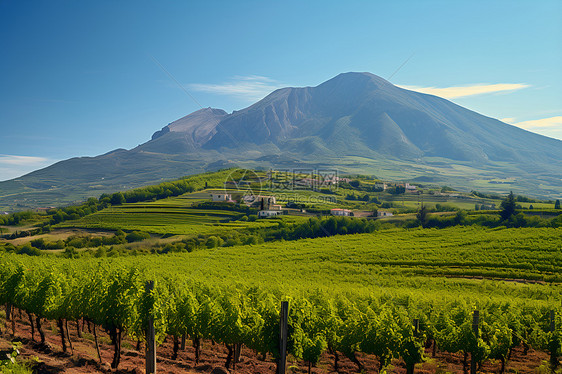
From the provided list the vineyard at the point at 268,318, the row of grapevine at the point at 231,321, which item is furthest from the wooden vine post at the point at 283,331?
the vineyard at the point at 268,318

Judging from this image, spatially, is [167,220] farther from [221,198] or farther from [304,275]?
[304,275]

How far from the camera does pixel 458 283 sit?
4434 cm

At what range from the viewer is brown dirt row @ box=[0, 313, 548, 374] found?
528 inches

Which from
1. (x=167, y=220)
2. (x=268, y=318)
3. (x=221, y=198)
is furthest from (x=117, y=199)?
(x=268, y=318)

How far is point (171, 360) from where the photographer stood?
53.4 ft

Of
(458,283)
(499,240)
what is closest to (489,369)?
(458,283)

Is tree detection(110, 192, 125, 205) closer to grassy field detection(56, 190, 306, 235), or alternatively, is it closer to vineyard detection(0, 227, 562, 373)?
grassy field detection(56, 190, 306, 235)

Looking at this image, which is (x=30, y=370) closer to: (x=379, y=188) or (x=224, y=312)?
(x=224, y=312)

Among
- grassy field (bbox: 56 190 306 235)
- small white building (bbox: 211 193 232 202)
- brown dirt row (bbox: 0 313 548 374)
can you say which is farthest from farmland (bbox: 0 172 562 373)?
small white building (bbox: 211 193 232 202)

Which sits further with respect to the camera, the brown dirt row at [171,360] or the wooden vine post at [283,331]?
the brown dirt row at [171,360]

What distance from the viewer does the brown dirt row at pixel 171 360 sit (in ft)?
44.0

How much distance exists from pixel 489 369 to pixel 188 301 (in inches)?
577

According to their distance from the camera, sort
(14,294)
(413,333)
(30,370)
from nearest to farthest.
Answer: (30,370) < (413,333) < (14,294)

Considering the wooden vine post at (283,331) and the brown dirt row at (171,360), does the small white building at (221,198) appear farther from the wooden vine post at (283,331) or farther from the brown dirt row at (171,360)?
the wooden vine post at (283,331)
